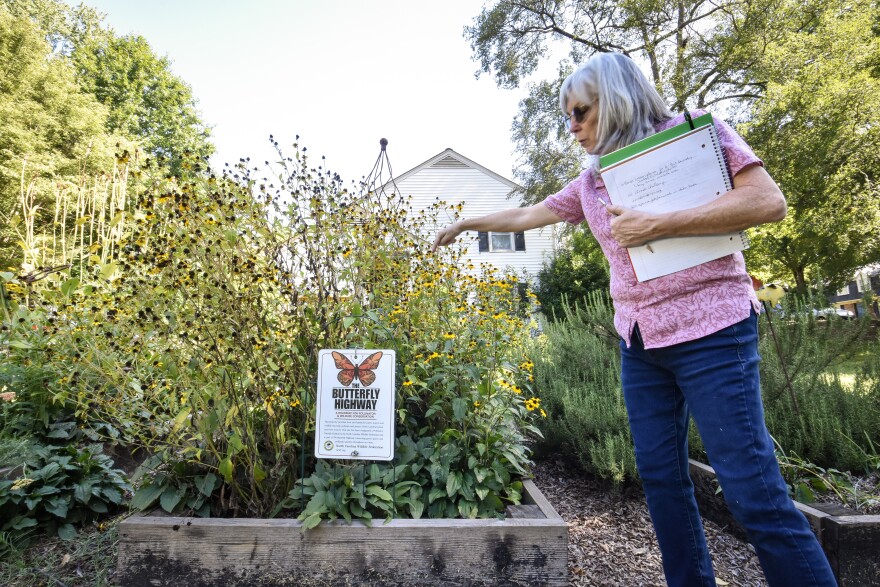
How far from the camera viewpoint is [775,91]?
Answer: 928cm

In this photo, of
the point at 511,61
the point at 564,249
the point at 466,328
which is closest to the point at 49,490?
Result: the point at 466,328

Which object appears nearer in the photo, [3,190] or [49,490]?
[49,490]

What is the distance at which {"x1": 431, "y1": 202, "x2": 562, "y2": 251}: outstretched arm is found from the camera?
1660mm

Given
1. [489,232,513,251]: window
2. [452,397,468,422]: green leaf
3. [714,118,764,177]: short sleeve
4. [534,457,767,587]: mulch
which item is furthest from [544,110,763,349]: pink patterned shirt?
[489,232,513,251]: window

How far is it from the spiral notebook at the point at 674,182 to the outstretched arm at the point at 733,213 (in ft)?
0.10

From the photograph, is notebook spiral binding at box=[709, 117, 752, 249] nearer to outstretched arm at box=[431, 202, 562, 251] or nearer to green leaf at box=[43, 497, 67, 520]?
outstretched arm at box=[431, 202, 562, 251]

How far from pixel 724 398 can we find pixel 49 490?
101 inches

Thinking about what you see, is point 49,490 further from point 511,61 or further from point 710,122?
point 511,61

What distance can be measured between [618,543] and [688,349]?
1365 millimetres

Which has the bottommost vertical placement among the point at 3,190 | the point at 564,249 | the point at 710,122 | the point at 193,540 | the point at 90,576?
the point at 90,576

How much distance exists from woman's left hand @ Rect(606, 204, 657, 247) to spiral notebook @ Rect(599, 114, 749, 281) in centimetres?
3

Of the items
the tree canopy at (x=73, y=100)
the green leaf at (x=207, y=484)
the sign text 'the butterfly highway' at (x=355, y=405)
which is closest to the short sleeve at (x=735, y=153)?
the sign text 'the butterfly highway' at (x=355, y=405)

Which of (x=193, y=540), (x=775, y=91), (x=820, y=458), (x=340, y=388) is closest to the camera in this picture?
(x=193, y=540)

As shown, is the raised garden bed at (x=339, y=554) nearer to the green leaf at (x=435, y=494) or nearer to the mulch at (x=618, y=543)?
the green leaf at (x=435, y=494)
